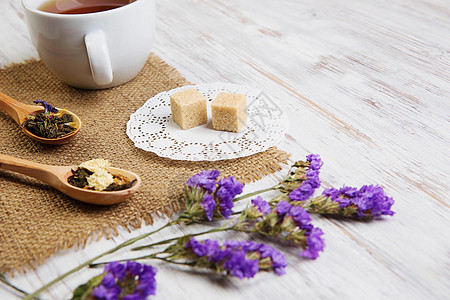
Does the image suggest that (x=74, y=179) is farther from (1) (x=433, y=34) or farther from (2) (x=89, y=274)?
(1) (x=433, y=34)

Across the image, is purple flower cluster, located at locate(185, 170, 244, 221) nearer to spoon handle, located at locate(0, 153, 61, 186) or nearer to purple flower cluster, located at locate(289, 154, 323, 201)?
purple flower cluster, located at locate(289, 154, 323, 201)

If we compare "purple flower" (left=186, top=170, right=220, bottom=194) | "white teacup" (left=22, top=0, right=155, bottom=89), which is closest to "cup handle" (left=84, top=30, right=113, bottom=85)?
"white teacup" (left=22, top=0, right=155, bottom=89)

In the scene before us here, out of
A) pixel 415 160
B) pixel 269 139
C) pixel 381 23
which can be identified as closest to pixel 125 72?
pixel 269 139

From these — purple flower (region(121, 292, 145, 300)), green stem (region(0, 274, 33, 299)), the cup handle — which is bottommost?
green stem (region(0, 274, 33, 299))

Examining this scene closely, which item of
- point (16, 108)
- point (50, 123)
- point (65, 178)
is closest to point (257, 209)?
point (65, 178)

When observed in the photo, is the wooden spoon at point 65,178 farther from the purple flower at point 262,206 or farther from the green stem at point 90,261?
the purple flower at point 262,206

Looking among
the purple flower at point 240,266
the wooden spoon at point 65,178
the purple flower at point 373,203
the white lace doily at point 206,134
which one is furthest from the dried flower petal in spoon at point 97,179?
the purple flower at point 373,203
